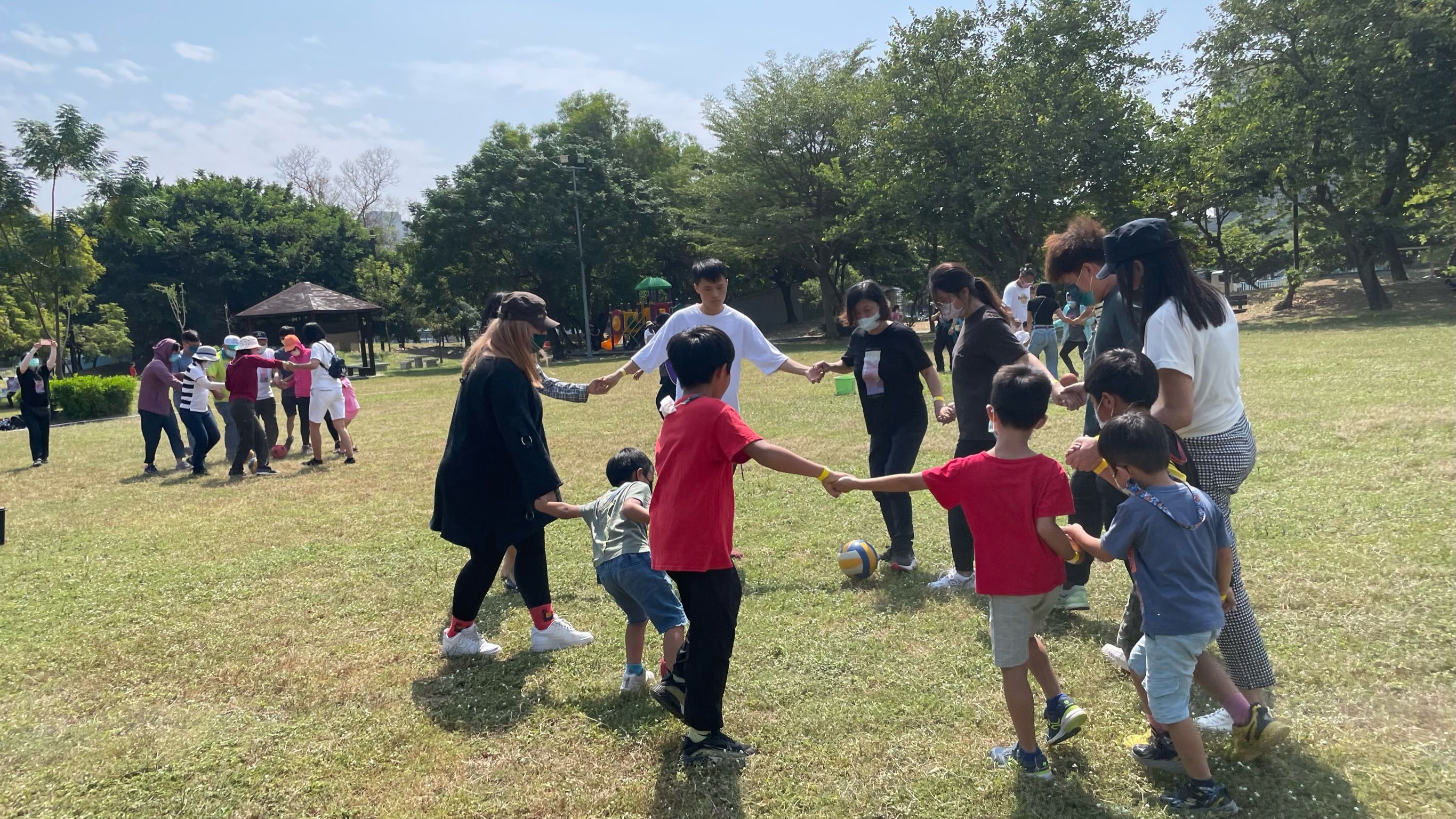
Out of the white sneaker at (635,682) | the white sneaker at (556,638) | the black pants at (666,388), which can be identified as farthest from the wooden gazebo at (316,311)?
the white sneaker at (635,682)

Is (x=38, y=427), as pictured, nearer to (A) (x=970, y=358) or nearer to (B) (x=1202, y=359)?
(A) (x=970, y=358)

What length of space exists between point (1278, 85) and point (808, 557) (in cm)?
3267

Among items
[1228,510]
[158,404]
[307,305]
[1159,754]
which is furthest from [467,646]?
[307,305]

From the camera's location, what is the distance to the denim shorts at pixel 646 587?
408 centimetres

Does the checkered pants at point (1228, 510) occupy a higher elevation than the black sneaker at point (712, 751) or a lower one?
higher

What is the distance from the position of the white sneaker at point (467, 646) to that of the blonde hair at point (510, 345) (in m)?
1.45

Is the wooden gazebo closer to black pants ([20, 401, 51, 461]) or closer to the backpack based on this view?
black pants ([20, 401, 51, 461])

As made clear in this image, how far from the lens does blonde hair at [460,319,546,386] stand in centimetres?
455

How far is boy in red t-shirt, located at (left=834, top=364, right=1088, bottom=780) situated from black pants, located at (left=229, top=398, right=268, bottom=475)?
10.3 meters

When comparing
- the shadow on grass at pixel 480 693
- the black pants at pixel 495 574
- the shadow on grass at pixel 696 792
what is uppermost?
the black pants at pixel 495 574

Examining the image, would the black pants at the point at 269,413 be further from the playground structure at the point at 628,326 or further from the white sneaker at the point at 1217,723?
the playground structure at the point at 628,326

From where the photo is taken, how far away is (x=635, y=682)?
426 centimetres

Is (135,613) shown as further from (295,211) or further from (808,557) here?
(295,211)

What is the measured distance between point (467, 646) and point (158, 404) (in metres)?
9.69
